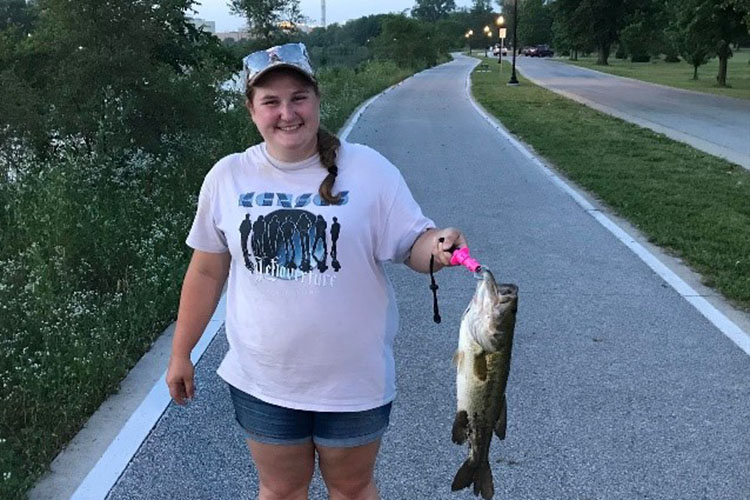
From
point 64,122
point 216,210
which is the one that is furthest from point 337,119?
point 216,210

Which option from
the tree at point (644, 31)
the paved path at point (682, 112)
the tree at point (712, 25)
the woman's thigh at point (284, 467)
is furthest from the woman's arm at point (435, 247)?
the tree at point (644, 31)

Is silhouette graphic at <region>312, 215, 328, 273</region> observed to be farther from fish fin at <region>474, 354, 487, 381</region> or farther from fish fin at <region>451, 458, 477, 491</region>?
fish fin at <region>451, 458, 477, 491</region>

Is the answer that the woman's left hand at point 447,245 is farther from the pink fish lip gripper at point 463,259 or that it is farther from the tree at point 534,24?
the tree at point 534,24

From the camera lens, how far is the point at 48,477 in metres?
3.25

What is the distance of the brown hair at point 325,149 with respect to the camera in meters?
2.11

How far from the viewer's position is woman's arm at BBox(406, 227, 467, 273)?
2033mm

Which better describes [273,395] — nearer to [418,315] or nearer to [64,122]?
[418,315]

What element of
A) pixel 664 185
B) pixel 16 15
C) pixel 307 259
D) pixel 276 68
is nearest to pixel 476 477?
pixel 307 259

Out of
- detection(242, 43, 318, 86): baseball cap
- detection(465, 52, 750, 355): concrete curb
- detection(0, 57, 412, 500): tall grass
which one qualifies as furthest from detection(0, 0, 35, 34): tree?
detection(242, 43, 318, 86): baseball cap

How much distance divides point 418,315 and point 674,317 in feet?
5.80

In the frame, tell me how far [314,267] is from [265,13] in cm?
4327

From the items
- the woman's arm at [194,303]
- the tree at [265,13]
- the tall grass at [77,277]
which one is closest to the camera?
the woman's arm at [194,303]

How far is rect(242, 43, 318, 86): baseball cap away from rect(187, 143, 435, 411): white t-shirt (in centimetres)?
23

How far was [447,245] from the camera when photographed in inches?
79.8
